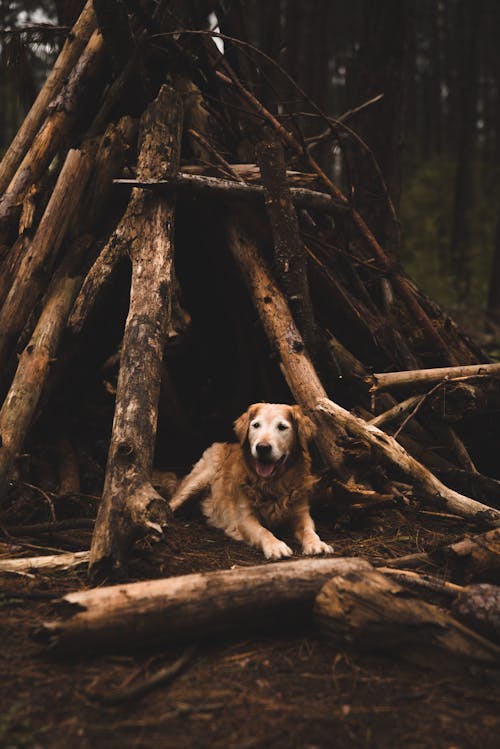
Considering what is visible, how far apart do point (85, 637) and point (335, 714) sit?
101 cm

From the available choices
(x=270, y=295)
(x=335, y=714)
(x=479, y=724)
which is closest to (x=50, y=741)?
(x=335, y=714)

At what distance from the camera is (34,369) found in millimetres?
4477

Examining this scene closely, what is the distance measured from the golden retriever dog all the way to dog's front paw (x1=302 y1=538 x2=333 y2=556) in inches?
0.9

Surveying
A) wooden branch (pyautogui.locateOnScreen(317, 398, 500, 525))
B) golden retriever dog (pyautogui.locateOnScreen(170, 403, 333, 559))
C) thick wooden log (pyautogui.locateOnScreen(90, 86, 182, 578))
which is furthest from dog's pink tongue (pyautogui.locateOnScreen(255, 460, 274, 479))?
thick wooden log (pyautogui.locateOnScreen(90, 86, 182, 578))

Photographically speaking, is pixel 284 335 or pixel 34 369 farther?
pixel 284 335

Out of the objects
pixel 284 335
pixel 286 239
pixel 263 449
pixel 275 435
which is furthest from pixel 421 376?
pixel 286 239

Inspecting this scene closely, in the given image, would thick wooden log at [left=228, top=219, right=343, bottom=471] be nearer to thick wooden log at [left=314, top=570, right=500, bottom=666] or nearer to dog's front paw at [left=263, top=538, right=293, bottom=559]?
dog's front paw at [left=263, top=538, right=293, bottom=559]

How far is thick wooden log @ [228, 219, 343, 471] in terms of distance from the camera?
4.82 metres

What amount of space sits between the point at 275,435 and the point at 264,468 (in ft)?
0.95

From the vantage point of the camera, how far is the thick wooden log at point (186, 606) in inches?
104

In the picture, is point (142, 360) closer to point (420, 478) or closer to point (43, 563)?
point (43, 563)

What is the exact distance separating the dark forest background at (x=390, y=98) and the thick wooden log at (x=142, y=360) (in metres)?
1.29

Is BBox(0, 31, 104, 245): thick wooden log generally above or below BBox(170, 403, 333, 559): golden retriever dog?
above

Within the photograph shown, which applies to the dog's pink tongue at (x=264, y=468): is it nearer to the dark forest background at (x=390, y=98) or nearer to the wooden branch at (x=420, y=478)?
the wooden branch at (x=420, y=478)
